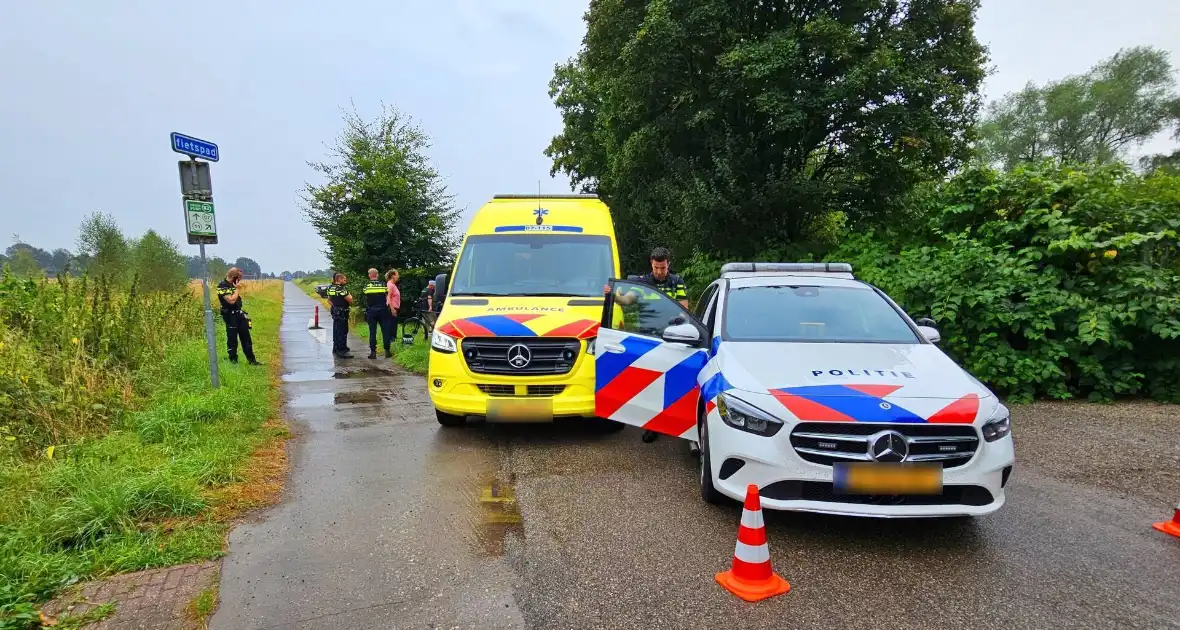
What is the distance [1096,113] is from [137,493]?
51.7m

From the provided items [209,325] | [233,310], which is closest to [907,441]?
[209,325]

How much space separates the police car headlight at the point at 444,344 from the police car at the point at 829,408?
197 centimetres

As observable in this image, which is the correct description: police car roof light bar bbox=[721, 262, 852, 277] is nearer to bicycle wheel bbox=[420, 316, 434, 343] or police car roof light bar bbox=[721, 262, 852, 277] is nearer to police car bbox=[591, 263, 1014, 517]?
police car bbox=[591, 263, 1014, 517]

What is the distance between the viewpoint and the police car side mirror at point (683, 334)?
4594 mm

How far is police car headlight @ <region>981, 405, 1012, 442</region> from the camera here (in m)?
3.45

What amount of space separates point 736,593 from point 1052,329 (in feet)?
19.1

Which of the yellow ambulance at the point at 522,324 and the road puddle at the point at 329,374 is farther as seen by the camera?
the road puddle at the point at 329,374

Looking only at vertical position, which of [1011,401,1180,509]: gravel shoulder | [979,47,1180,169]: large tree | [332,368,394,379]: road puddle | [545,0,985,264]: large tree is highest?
[979,47,1180,169]: large tree

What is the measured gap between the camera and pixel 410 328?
46.7ft

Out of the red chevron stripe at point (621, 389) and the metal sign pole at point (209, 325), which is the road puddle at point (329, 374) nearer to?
the metal sign pole at point (209, 325)

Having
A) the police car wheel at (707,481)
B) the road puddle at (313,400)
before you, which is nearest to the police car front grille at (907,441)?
the police car wheel at (707,481)

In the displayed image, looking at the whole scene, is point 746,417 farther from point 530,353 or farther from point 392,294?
point 392,294

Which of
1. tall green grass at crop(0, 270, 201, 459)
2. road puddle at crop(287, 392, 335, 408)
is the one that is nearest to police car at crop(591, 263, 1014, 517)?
road puddle at crop(287, 392, 335, 408)

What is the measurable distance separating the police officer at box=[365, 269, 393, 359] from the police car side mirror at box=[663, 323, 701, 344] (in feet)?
28.4
